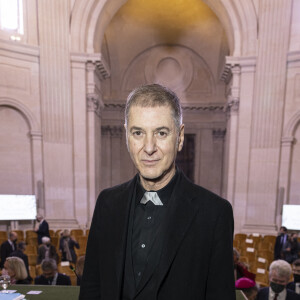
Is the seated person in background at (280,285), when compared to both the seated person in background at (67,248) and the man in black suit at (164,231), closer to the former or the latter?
Result: the man in black suit at (164,231)

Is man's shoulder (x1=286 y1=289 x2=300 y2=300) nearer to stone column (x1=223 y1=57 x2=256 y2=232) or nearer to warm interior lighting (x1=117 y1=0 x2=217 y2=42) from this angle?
stone column (x1=223 y1=57 x2=256 y2=232)

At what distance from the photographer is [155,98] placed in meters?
1.20

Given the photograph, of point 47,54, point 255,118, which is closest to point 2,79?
point 47,54

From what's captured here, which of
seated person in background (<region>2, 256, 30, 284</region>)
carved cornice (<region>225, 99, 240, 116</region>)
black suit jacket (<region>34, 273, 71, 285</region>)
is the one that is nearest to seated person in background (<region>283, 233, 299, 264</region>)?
carved cornice (<region>225, 99, 240, 116</region>)

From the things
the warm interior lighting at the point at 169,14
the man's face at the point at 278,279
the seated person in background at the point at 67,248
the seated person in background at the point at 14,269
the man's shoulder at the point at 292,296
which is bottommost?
the seated person in background at the point at 67,248

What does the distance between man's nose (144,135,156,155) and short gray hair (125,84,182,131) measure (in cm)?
14

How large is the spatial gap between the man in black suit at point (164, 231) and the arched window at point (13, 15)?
10.7 metres

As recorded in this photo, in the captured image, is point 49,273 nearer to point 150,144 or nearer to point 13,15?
point 150,144

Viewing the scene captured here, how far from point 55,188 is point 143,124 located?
969cm

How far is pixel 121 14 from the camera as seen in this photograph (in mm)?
15258

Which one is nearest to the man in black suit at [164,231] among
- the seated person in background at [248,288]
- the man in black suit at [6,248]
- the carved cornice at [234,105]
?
the seated person in background at [248,288]

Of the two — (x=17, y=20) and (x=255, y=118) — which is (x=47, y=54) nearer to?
(x=17, y=20)

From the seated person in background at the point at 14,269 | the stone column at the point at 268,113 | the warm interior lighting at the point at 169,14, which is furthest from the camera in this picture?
the warm interior lighting at the point at 169,14

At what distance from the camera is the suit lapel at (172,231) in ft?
3.86
